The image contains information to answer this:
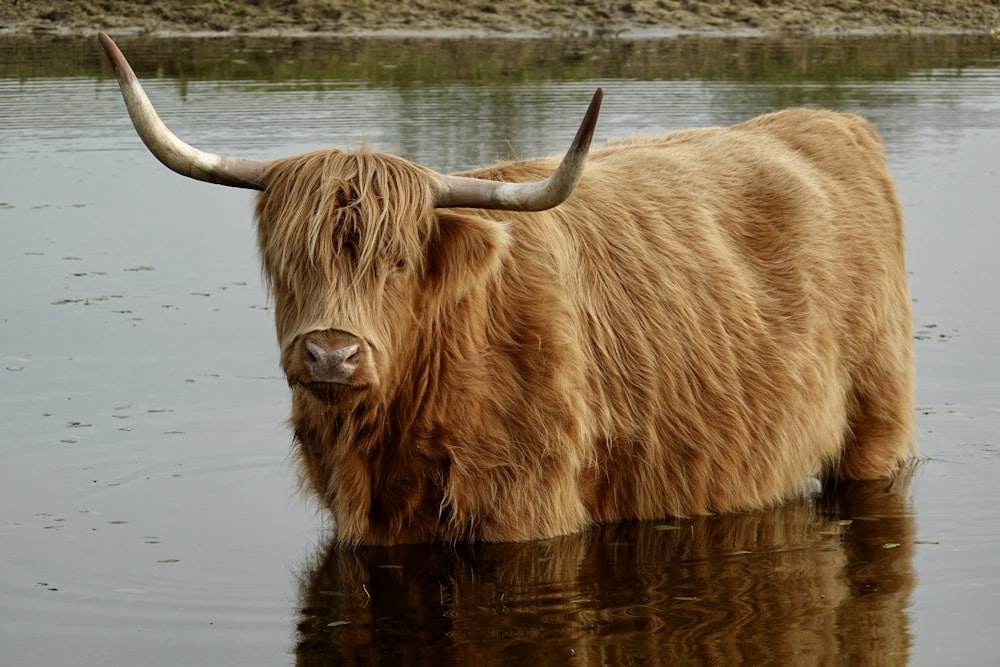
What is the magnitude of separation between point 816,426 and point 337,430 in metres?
1.66

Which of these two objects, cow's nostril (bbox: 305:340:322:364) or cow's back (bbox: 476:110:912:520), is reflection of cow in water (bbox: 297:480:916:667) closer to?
cow's back (bbox: 476:110:912:520)

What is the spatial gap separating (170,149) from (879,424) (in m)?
2.66

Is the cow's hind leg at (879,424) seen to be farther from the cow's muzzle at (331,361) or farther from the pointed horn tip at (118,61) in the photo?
the pointed horn tip at (118,61)

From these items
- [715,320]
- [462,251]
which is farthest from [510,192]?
[715,320]

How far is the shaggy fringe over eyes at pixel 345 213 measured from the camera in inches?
165

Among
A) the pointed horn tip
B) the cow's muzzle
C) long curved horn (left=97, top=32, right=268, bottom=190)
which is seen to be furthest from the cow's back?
the pointed horn tip

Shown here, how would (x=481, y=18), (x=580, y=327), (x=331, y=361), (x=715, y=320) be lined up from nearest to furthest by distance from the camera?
(x=331, y=361) < (x=580, y=327) < (x=715, y=320) < (x=481, y=18)

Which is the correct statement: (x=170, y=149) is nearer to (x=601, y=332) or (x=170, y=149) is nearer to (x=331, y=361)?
(x=331, y=361)

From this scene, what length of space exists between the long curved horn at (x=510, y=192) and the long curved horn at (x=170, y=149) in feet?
1.66

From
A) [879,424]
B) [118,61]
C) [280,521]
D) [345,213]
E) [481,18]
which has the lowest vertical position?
[280,521]

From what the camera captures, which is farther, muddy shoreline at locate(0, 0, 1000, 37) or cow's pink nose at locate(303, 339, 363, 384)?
muddy shoreline at locate(0, 0, 1000, 37)

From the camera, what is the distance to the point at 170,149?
4273 mm

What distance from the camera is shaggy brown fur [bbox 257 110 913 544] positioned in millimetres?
4273

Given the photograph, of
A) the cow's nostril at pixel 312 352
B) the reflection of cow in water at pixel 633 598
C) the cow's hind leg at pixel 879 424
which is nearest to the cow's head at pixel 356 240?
the cow's nostril at pixel 312 352
